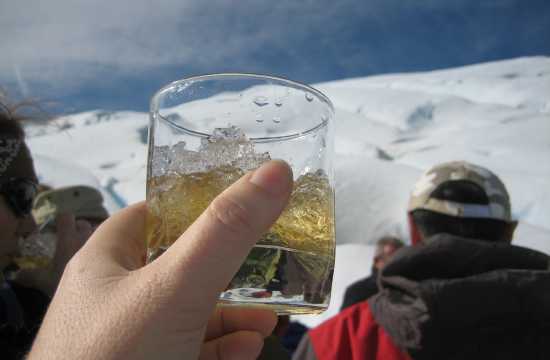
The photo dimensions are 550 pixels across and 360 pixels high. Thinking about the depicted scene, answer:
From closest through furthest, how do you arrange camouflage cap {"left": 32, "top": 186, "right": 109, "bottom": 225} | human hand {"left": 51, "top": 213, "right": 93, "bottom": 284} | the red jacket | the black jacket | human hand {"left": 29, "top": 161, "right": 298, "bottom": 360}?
human hand {"left": 29, "top": 161, "right": 298, "bottom": 360}
the black jacket
the red jacket
human hand {"left": 51, "top": 213, "right": 93, "bottom": 284}
camouflage cap {"left": 32, "top": 186, "right": 109, "bottom": 225}

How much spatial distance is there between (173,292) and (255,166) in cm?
22

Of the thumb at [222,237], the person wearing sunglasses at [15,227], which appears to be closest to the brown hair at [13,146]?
the person wearing sunglasses at [15,227]

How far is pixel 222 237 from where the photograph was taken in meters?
0.63

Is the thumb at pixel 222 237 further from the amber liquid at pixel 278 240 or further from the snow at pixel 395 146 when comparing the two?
the snow at pixel 395 146

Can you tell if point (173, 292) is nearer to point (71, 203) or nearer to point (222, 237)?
point (222, 237)

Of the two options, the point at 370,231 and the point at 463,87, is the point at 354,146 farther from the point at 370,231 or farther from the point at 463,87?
the point at 463,87

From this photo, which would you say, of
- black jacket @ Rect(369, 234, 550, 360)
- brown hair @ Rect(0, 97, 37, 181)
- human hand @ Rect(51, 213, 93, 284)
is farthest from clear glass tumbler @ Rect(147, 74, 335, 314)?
human hand @ Rect(51, 213, 93, 284)

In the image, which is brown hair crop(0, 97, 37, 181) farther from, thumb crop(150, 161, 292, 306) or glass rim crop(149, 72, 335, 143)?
thumb crop(150, 161, 292, 306)

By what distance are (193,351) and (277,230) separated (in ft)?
0.70

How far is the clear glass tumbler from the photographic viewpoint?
0.68 metres

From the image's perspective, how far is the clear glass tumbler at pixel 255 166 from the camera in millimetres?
683

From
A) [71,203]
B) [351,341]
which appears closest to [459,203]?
[351,341]

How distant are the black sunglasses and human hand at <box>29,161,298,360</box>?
1.23 meters

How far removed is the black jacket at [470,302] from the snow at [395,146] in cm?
154
